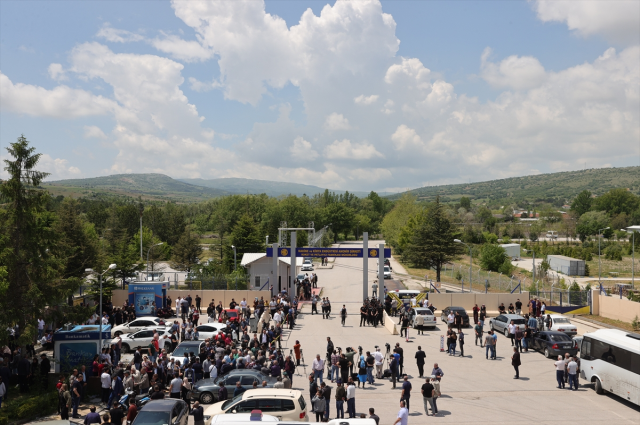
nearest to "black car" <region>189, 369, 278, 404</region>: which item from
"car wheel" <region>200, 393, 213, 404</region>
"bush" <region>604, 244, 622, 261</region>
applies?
"car wheel" <region>200, 393, 213, 404</region>

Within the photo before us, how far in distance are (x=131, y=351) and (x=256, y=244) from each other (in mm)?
44197

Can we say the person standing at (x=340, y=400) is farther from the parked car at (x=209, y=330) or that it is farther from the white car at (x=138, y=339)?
the white car at (x=138, y=339)

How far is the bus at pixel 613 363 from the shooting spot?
16.3m

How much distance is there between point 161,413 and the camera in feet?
41.6

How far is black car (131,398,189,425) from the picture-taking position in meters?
12.5

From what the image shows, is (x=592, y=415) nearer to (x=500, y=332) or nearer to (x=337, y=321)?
(x=500, y=332)

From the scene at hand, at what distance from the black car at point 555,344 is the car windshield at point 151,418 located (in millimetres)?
18318

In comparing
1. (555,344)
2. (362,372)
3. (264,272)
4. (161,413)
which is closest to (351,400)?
(362,372)

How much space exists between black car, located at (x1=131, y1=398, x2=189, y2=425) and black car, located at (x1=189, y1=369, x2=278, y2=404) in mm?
3023

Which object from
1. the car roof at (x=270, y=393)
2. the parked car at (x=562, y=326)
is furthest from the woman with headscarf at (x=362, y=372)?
the parked car at (x=562, y=326)

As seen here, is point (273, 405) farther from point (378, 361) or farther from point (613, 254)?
point (613, 254)

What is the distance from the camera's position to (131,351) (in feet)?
80.6

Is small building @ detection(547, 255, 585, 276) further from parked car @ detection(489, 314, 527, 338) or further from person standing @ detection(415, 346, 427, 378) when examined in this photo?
person standing @ detection(415, 346, 427, 378)

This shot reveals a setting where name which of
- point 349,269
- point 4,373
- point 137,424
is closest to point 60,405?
point 4,373
